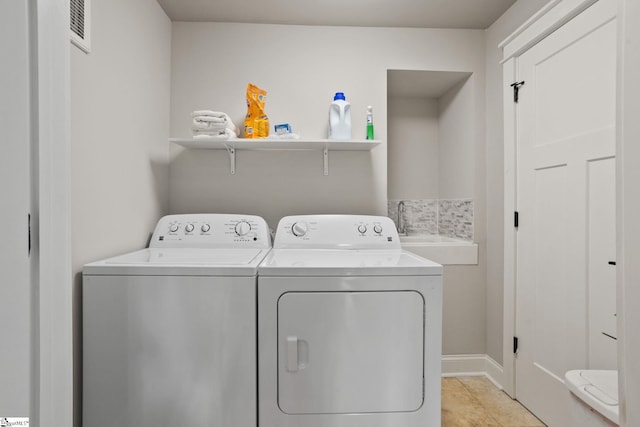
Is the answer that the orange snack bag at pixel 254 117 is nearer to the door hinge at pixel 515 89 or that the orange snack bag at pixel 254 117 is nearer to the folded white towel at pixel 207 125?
the folded white towel at pixel 207 125

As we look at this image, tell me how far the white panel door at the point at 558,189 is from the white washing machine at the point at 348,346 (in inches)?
33.7

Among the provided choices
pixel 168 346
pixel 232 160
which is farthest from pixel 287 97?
pixel 168 346

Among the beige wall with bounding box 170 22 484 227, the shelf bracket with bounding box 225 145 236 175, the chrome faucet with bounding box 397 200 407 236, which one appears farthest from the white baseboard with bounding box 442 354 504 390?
the shelf bracket with bounding box 225 145 236 175

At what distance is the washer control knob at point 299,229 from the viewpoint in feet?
6.22

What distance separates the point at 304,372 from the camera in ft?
4.11

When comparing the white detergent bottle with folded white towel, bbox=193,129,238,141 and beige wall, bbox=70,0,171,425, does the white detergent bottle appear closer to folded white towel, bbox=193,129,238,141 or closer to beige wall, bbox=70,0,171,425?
folded white towel, bbox=193,129,238,141

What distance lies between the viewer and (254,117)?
2.06 meters

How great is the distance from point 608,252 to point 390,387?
1.11 m

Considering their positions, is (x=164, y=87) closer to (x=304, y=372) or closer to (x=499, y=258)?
(x=304, y=372)

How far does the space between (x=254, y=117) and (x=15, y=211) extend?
4.93 ft

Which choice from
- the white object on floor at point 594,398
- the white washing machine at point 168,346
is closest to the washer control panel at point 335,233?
the white washing machine at point 168,346

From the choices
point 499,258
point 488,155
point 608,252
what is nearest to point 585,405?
point 608,252

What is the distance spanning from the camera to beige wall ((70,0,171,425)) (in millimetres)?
1320

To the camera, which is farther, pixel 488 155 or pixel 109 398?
pixel 488 155
